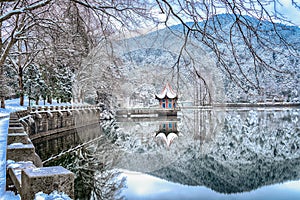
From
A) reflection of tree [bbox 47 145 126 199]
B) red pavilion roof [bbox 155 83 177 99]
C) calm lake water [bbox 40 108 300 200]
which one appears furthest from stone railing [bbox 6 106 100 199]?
red pavilion roof [bbox 155 83 177 99]

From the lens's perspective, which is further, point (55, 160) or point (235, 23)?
point (55, 160)

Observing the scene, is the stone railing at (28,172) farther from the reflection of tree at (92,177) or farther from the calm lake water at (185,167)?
the calm lake water at (185,167)

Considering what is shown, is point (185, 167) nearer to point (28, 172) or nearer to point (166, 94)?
point (28, 172)

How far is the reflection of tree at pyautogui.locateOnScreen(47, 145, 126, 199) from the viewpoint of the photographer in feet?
25.3

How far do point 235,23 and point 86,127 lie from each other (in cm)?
2007

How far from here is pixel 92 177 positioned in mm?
9047

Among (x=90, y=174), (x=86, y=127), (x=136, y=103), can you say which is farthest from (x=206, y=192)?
(x=136, y=103)

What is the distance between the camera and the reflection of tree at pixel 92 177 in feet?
25.3

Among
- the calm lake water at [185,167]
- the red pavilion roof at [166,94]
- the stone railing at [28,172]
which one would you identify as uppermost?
the red pavilion roof at [166,94]

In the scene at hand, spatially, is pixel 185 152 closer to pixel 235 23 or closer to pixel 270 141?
pixel 270 141

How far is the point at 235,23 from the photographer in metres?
2.21

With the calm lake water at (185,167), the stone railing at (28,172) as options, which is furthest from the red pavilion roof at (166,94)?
the stone railing at (28,172)

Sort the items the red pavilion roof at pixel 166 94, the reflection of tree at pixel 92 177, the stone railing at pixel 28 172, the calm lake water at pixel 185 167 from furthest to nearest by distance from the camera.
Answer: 1. the red pavilion roof at pixel 166 94
2. the calm lake water at pixel 185 167
3. the reflection of tree at pixel 92 177
4. the stone railing at pixel 28 172

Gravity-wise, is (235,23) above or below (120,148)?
above
